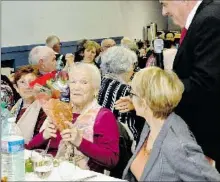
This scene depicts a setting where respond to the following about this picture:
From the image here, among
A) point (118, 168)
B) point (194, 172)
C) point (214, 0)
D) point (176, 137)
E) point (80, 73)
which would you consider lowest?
point (118, 168)

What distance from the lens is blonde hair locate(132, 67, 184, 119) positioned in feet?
6.47

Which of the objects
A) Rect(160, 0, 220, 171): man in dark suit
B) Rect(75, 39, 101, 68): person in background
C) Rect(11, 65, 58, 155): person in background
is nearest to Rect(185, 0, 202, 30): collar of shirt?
Rect(160, 0, 220, 171): man in dark suit

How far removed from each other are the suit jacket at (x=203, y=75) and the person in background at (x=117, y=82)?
1.03 meters

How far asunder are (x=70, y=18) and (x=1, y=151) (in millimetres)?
6357

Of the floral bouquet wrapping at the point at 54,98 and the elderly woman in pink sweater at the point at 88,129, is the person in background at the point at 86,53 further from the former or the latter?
the elderly woman in pink sweater at the point at 88,129

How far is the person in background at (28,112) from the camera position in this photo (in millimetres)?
2631

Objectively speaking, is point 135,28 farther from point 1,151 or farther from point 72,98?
point 1,151

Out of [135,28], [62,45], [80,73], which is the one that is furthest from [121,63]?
[135,28]

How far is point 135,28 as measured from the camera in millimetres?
10516

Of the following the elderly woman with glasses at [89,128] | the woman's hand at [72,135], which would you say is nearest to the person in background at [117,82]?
the elderly woman with glasses at [89,128]

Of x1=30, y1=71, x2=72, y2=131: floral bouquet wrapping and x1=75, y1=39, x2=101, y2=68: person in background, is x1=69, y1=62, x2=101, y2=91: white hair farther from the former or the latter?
x1=75, y1=39, x2=101, y2=68: person in background

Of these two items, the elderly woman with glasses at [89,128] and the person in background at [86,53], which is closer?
the elderly woman with glasses at [89,128]

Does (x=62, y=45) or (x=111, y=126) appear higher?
(x=62, y=45)

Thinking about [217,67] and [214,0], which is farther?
[214,0]
